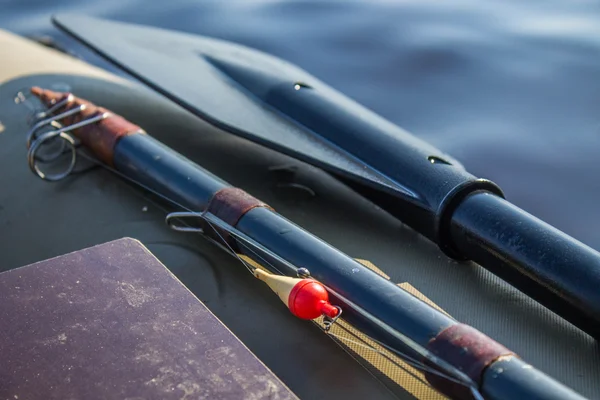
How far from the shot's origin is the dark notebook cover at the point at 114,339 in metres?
1.01

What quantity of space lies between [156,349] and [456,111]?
1.81 metres

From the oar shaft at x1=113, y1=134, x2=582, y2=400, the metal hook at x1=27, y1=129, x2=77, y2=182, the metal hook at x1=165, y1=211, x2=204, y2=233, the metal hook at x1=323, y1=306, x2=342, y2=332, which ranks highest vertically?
the oar shaft at x1=113, y1=134, x2=582, y2=400

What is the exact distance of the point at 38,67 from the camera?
261 centimetres

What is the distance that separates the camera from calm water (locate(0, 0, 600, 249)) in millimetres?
2230

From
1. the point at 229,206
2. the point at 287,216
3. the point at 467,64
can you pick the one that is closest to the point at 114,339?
the point at 229,206

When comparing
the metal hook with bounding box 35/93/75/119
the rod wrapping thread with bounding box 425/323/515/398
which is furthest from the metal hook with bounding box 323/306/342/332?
the metal hook with bounding box 35/93/75/119

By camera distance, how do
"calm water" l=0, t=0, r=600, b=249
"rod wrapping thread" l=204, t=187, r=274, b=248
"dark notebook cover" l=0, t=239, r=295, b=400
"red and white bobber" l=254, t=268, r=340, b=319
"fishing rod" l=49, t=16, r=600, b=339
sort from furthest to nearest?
"calm water" l=0, t=0, r=600, b=249 → "rod wrapping thread" l=204, t=187, r=274, b=248 → "fishing rod" l=49, t=16, r=600, b=339 → "red and white bobber" l=254, t=268, r=340, b=319 → "dark notebook cover" l=0, t=239, r=295, b=400

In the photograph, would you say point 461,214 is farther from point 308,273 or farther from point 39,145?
point 39,145

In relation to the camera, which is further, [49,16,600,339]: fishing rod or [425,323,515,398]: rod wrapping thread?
[49,16,600,339]: fishing rod

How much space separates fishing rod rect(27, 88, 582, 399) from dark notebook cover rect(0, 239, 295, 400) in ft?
0.67

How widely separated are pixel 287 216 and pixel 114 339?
2.41ft

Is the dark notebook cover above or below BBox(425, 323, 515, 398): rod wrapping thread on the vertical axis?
below

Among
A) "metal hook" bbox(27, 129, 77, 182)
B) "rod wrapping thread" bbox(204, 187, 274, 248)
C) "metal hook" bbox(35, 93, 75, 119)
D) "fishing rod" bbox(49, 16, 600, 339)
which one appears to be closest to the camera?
"fishing rod" bbox(49, 16, 600, 339)

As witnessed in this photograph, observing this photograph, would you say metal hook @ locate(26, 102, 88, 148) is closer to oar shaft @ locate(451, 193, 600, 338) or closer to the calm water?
oar shaft @ locate(451, 193, 600, 338)
